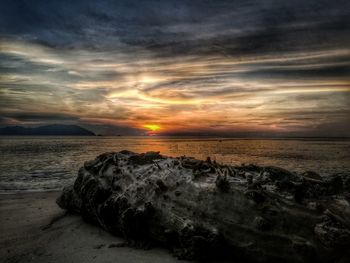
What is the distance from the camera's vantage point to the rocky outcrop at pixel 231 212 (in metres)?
4.49

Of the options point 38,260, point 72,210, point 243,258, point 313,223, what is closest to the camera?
point 313,223

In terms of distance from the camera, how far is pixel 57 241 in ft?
21.1

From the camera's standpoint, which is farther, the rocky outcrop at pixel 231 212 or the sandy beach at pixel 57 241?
the sandy beach at pixel 57 241

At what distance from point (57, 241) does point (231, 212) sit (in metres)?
3.86

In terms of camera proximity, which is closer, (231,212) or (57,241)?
(231,212)

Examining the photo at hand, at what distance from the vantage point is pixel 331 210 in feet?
15.2

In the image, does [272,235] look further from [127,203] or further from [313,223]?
[127,203]

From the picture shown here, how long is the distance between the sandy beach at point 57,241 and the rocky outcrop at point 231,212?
328mm

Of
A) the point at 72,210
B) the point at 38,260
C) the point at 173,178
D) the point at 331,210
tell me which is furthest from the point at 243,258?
the point at 72,210

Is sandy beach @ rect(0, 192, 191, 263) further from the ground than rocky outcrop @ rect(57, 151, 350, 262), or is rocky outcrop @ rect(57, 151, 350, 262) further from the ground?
rocky outcrop @ rect(57, 151, 350, 262)

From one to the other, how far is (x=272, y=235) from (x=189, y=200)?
1.57 meters

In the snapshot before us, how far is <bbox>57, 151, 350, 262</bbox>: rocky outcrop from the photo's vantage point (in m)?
4.49

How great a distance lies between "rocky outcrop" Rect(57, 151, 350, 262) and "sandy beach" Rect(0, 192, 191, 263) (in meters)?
0.33

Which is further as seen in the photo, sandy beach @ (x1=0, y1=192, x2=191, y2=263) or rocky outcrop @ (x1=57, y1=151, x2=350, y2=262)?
sandy beach @ (x1=0, y1=192, x2=191, y2=263)
